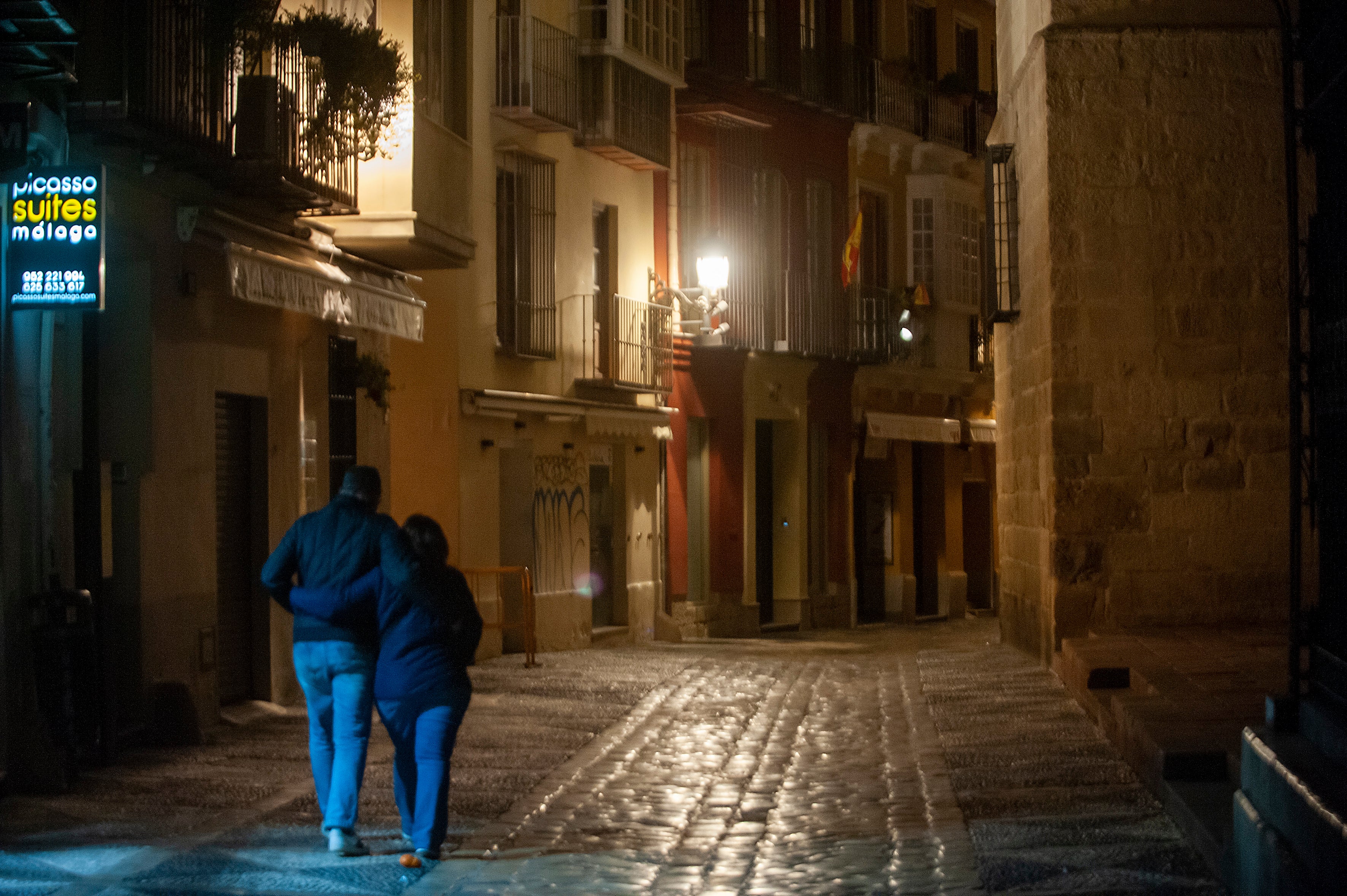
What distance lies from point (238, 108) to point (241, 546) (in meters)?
3.35

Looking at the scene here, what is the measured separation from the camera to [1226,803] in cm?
738

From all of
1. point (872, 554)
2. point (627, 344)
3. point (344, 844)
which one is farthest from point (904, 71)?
point (344, 844)

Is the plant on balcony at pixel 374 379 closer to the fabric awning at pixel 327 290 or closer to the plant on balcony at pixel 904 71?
the fabric awning at pixel 327 290

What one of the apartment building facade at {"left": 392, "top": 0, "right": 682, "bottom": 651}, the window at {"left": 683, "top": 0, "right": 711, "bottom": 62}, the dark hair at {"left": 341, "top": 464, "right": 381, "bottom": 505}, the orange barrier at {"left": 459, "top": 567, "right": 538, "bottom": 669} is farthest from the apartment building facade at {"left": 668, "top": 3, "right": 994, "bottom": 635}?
the dark hair at {"left": 341, "top": 464, "right": 381, "bottom": 505}

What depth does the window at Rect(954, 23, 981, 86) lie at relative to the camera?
33344mm

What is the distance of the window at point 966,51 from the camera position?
33344 mm

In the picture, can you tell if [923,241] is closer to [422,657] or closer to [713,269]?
[713,269]

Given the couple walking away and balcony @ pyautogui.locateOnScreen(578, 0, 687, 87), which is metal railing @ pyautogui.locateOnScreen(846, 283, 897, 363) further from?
the couple walking away

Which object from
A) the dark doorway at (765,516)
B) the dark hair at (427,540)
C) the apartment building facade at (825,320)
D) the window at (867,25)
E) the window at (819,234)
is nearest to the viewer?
the dark hair at (427,540)

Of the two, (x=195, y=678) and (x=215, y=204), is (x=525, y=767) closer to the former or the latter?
(x=195, y=678)

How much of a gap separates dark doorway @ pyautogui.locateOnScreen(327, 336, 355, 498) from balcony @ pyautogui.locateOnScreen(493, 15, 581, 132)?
461 centimetres

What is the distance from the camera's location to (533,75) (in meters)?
19.7

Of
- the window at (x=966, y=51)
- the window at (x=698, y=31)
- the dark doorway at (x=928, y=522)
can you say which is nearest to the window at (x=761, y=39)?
the window at (x=698, y=31)

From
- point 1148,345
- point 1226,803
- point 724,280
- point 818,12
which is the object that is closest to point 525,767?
point 1226,803
